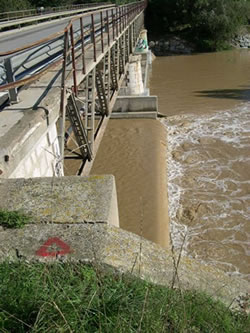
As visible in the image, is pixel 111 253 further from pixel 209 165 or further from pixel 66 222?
pixel 209 165

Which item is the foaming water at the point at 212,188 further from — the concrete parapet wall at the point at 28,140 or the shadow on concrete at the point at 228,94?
the shadow on concrete at the point at 228,94

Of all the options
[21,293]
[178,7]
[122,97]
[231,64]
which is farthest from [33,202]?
[178,7]

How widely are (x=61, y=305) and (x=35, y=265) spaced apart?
0.54 m

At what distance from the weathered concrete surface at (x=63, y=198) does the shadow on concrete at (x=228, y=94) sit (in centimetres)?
2154

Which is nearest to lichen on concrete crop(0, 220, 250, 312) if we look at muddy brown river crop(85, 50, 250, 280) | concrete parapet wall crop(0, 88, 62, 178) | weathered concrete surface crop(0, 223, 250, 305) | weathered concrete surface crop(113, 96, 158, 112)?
weathered concrete surface crop(0, 223, 250, 305)

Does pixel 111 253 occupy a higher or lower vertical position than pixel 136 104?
higher

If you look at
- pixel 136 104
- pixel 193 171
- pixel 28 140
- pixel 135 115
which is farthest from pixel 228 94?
pixel 28 140

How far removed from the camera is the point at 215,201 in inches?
469

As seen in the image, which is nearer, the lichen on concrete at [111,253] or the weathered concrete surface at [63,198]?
the lichen on concrete at [111,253]

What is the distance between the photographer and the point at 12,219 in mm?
3250

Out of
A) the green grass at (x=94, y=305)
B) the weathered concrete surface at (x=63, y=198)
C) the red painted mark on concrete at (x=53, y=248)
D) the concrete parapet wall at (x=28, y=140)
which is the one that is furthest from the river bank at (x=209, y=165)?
the red painted mark on concrete at (x=53, y=248)

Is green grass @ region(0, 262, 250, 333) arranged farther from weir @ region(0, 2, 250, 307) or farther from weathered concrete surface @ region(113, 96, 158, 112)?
Answer: weathered concrete surface @ region(113, 96, 158, 112)

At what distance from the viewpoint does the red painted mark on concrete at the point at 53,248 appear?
2.91 meters

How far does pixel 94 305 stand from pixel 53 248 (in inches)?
25.9
